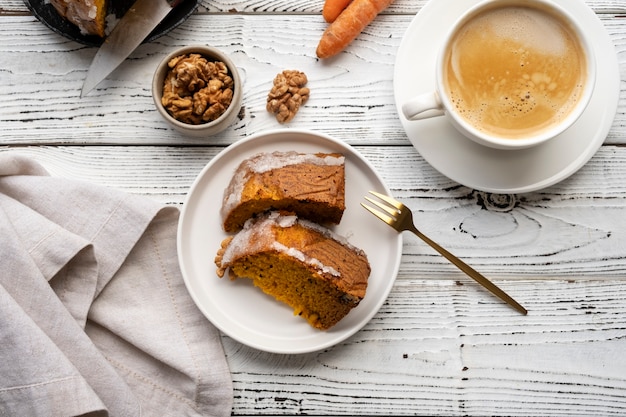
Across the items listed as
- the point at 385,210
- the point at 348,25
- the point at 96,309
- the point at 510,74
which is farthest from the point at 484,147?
the point at 96,309

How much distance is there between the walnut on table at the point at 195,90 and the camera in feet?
5.80

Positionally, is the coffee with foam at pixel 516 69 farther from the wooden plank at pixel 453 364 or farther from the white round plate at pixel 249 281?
the wooden plank at pixel 453 364

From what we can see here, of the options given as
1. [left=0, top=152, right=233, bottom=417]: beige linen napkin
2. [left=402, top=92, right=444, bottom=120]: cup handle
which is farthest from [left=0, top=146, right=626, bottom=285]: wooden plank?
A: [left=0, top=152, right=233, bottom=417]: beige linen napkin

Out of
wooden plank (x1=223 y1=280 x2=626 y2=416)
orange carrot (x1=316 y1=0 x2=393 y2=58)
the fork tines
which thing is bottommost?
wooden plank (x1=223 y1=280 x2=626 y2=416)

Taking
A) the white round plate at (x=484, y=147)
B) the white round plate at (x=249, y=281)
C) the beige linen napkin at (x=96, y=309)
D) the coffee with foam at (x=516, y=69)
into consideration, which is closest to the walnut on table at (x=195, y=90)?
the white round plate at (x=249, y=281)

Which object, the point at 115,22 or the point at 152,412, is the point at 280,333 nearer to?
the point at 152,412

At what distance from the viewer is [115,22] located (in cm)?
191

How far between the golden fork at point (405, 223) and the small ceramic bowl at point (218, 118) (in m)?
0.46

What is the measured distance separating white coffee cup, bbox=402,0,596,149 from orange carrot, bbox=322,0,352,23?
425 mm

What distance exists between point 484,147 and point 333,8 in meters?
0.62

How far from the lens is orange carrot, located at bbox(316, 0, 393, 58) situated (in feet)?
6.12

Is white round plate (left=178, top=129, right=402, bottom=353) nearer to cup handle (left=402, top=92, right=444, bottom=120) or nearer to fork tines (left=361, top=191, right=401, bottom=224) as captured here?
fork tines (left=361, top=191, right=401, bottom=224)

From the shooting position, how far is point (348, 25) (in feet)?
6.12

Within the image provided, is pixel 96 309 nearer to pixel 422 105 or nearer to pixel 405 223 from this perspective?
pixel 405 223
